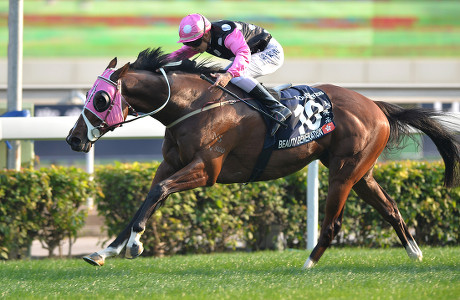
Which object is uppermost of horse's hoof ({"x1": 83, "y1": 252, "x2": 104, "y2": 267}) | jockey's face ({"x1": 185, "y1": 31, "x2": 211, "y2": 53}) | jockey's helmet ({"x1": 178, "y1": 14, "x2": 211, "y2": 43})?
jockey's helmet ({"x1": 178, "y1": 14, "x2": 211, "y2": 43})

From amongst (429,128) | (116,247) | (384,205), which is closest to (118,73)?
(116,247)

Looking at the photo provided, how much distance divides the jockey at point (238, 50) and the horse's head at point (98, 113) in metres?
0.66

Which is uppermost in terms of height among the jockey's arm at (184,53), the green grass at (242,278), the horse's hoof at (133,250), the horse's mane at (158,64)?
the jockey's arm at (184,53)

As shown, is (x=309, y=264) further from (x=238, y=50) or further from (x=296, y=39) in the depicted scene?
(x=296, y=39)

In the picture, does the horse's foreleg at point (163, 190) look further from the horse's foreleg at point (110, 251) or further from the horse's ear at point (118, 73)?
the horse's ear at point (118, 73)

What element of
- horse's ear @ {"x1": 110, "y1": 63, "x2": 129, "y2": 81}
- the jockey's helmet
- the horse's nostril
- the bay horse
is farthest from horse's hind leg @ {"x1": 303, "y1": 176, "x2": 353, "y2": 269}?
the horse's nostril

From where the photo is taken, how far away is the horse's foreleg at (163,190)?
4.66 meters

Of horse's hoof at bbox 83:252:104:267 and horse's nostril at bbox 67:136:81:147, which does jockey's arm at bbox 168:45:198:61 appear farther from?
horse's hoof at bbox 83:252:104:267

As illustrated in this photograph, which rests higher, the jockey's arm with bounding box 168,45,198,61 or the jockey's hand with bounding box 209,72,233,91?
the jockey's arm with bounding box 168,45,198,61

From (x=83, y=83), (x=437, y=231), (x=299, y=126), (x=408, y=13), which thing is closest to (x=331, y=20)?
(x=408, y=13)

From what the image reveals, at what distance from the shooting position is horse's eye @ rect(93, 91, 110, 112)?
4866mm

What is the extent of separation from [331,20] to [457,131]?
15659mm

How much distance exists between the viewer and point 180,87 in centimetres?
517

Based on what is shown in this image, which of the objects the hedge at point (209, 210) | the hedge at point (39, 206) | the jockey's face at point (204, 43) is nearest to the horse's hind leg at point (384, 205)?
the hedge at point (209, 210)
